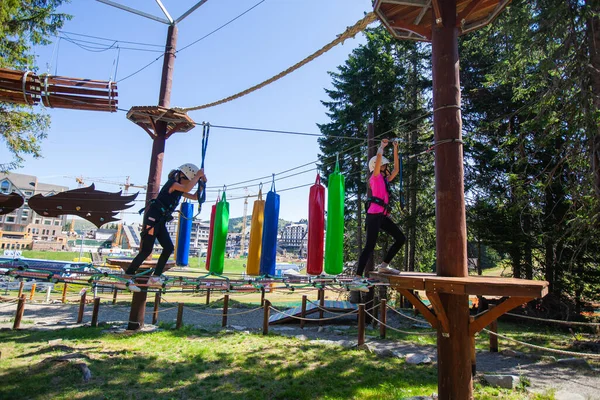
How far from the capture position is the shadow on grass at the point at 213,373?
18.6 ft

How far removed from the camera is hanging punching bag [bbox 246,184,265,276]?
5746mm

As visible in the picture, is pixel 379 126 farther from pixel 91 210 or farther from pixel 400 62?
pixel 91 210

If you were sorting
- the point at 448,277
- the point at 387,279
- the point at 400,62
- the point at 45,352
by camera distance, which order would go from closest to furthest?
1. the point at 448,277
2. the point at 387,279
3. the point at 45,352
4. the point at 400,62

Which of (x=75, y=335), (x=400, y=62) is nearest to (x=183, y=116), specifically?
(x=75, y=335)

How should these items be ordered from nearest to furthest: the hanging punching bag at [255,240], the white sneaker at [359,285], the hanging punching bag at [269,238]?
the white sneaker at [359,285] → the hanging punching bag at [269,238] → the hanging punching bag at [255,240]

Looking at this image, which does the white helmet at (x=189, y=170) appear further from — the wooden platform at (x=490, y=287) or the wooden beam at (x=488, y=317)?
the wooden beam at (x=488, y=317)

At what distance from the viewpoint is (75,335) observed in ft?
30.6

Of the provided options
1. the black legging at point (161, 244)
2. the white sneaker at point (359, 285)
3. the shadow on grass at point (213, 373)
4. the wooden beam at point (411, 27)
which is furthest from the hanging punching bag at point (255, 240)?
the wooden beam at point (411, 27)

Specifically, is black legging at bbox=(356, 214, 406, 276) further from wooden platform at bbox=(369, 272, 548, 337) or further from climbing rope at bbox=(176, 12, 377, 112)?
climbing rope at bbox=(176, 12, 377, 112)

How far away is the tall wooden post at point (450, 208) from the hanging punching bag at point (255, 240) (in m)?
3.12

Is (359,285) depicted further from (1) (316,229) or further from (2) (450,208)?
(2) (450,208)

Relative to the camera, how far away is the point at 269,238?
220 inches

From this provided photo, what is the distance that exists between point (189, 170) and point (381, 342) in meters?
7.50

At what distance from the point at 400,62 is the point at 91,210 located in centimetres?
1645
